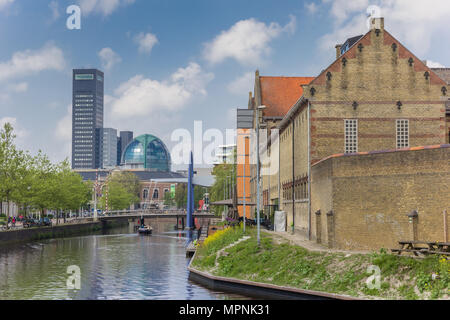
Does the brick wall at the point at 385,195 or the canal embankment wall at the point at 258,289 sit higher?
the brick wall at the point at 385,195

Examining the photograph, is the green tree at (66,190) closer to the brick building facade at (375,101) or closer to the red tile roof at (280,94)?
the red tile roof at (280,94)

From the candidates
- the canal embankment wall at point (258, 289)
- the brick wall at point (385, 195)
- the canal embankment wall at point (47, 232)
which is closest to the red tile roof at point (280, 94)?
the canal embankment wall at point (47, 232)

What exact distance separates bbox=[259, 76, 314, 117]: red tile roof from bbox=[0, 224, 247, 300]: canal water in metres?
22.6

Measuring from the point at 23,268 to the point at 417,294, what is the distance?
3043 centimetres

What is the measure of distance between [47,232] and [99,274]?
40622 millimetres

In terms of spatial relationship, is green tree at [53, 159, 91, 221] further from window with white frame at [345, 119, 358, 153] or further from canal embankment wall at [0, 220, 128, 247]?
window with white frame at [345, 119, 358, 153]

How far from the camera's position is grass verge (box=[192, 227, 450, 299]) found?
79.2 feet

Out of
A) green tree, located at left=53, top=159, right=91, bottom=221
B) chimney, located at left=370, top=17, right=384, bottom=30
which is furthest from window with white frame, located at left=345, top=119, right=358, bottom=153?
green tree, located at left=53, top=159, right=91, bottom=221

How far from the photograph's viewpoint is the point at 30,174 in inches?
2872

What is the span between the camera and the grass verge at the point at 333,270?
2414 centimetres

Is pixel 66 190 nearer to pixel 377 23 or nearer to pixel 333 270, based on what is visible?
pixel 377 23

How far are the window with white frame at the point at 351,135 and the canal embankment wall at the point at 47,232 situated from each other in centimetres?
3919

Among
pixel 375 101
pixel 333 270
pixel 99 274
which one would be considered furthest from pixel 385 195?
pixel 99 274
